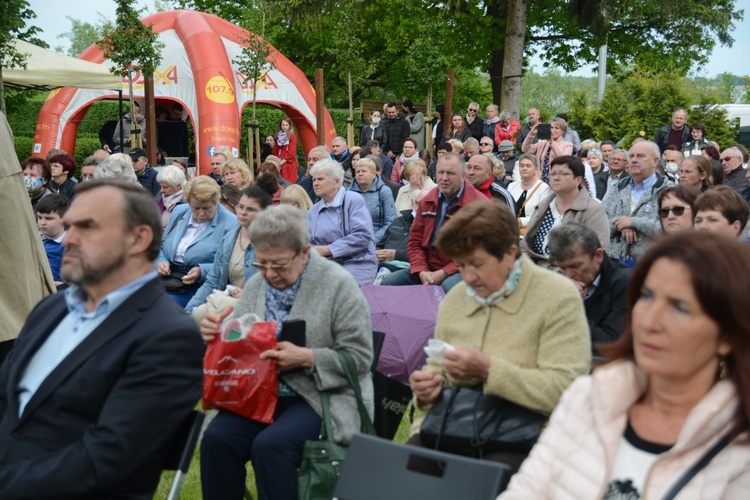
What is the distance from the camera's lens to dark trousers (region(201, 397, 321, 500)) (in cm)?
369

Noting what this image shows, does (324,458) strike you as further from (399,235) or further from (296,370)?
(399,235)

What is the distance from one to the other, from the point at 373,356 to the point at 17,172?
223 centimetres

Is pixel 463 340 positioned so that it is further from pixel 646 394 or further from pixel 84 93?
pixel 84 93

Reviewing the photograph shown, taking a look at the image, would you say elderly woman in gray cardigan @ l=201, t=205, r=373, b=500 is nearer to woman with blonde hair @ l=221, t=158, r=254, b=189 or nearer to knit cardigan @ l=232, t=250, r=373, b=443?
knit cardigan @ l=232, t=250, r=373, b=443

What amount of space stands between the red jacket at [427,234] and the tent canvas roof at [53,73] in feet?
33.0

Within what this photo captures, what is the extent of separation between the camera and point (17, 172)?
15.1 ft

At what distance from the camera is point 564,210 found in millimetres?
6672

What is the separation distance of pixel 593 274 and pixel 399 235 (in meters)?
3.85

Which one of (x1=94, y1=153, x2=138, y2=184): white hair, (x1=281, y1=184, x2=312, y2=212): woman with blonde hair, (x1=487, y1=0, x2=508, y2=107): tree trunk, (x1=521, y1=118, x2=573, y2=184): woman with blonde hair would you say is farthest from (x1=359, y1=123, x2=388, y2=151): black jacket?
(x1=487, y1=0, x2=508, y2=107): tree trunk

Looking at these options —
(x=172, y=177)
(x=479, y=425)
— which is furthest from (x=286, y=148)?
(x=479, y=425)

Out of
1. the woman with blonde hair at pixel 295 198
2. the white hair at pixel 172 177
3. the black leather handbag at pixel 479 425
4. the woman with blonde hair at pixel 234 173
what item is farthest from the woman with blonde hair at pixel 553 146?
the black leather handbag at pixel 479 425

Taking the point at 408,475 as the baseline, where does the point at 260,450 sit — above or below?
below

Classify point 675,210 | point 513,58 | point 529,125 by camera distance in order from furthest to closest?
point 513,58
point 529,125
point 675,210

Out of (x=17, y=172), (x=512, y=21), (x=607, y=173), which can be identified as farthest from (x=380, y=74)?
(x=17, y=172)
